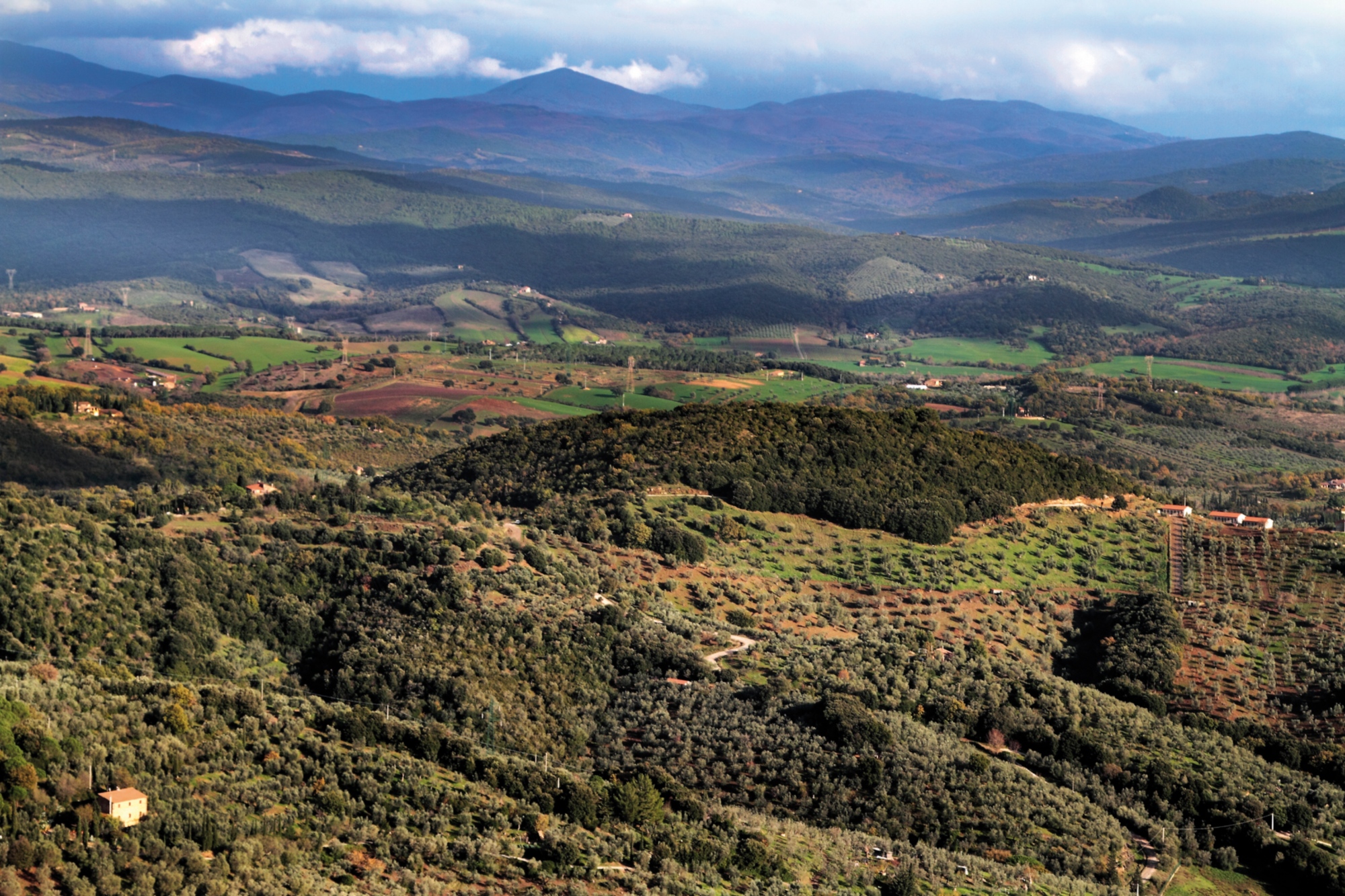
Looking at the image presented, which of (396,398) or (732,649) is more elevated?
(732,649)

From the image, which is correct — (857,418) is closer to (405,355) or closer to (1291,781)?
(1291,781)

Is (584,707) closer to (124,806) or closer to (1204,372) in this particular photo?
(124,806)

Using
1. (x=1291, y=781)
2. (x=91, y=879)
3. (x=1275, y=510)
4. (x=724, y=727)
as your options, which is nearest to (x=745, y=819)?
(x=724, y=727)

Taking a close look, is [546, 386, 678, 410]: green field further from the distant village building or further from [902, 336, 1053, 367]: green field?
the distant village building

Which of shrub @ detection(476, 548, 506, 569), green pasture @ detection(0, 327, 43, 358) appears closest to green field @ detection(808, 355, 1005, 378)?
green pasture @ detection(0, 327, 43, 358)

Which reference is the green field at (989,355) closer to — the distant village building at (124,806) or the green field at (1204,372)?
the green field at (1204,372)

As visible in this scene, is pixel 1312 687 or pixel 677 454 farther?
pixel 677 454

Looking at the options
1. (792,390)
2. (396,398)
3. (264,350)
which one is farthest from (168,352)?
(792,390)
